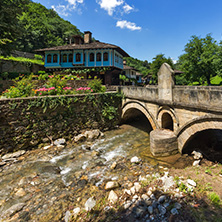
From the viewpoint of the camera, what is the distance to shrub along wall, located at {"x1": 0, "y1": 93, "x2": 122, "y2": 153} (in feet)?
25.7

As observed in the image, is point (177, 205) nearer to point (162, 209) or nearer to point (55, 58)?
point (162, 209)

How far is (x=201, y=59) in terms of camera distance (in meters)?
23.8

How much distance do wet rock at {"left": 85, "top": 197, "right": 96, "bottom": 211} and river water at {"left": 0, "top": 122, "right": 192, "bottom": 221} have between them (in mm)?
268

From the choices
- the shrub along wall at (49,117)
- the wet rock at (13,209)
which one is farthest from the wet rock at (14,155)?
the wet rock at (13,209)

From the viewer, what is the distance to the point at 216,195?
3986 millimetres

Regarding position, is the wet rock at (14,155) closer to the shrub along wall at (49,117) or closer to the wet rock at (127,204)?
the shrub along wall at (49,117)

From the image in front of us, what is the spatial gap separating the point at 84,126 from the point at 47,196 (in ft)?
21.0

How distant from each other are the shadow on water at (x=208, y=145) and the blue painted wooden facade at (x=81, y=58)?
16.7m

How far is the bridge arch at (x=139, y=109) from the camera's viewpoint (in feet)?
30.6

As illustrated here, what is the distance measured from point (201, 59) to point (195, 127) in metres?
23.7

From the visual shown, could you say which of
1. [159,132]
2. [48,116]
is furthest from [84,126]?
[159,132]

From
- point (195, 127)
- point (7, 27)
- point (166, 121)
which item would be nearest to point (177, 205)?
point (195, 127)

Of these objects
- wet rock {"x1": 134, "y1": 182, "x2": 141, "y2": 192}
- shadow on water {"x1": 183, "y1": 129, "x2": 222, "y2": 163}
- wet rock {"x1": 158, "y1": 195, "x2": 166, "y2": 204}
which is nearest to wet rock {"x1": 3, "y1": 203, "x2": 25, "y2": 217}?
wet rock {"x1": 134, "y1": 182, "x2": 141, "y2": 192}

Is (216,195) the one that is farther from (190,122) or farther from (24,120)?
(24,120)
